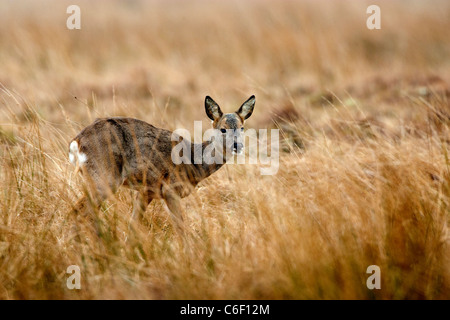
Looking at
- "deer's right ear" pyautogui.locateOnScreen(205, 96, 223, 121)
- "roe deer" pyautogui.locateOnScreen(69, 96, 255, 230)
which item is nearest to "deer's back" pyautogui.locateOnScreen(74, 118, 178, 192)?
"roe deer" pyautogui.locateOnScreen(69, 96, 255, 230)

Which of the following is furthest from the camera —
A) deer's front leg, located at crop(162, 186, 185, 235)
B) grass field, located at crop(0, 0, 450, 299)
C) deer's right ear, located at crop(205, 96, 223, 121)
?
deer's right ear, located at crop(205, 96, 223, 121)

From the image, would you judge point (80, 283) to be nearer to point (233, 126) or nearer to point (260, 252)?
point (260, 252)

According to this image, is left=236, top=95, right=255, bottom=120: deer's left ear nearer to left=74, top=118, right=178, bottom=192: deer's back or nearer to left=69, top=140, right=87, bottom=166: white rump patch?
left=74, top=118, right=178, bottom=192: deer's back

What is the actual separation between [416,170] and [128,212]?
196cm

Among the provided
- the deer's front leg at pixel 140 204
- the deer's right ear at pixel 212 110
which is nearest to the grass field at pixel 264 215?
the deer's front leg at pixel 140 204

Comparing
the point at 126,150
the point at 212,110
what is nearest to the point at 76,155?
the point at 126,150

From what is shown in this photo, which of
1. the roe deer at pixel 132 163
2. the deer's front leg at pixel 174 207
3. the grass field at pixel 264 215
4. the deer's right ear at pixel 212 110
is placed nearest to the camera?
the grass field at pixel 264 215

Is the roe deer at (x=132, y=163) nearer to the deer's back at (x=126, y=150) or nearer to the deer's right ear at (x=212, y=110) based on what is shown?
the deer's back at (x=126, y=150)

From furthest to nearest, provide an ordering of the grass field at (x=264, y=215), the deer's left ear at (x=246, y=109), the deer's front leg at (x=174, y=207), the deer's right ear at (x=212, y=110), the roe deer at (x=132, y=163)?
the deer's left ear at (x=246, y=109), the deer's right ear at (x=212, y=110), the roe deer at (x=132, y=163), the deer's front leg at (x=174, y=207), the grass field at (x=264, y=215)

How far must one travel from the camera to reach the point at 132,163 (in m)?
4.10

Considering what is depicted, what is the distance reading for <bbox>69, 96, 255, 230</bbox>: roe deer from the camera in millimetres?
3877

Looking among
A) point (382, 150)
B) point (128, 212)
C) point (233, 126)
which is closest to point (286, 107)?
point (233, 126)

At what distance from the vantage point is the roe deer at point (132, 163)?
3.88 metres

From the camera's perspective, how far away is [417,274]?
110 inches
